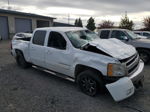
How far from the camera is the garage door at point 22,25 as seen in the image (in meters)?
26.3

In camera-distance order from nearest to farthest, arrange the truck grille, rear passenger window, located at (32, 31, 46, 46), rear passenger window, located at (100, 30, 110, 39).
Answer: the truck grille < rear passenger window, located at (32, 31, 46, 46) < rear passenger window, located at (100, 30, 110, 39)

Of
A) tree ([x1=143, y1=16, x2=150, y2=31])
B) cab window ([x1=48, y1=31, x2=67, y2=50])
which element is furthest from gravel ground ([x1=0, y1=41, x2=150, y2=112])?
tree ([x1=143, y1=16, x2=150, y2=31])

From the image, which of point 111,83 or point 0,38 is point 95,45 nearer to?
point 111,83

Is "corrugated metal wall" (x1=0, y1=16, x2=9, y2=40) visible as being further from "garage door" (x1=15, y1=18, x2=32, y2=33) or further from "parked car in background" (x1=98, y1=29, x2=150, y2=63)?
"parked car in background" (x1=98, y1=29, x2=150, y2=63)

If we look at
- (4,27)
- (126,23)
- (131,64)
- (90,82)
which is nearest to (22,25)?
(4,27)

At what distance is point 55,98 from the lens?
414cm

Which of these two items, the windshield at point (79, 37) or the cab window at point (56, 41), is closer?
the windshield at point (79, 37)

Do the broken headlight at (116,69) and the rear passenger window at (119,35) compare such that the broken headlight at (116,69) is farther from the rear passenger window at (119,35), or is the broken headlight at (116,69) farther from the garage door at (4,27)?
the garage door at (4,27)

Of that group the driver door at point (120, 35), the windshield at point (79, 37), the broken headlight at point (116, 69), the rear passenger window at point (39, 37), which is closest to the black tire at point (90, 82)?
the broken headlight at point (116, 69)

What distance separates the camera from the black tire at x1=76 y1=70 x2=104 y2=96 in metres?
3.93

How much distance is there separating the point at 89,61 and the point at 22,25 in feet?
84.3

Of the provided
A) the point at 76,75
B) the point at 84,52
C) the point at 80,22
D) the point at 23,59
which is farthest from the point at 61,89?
the point at 80,22

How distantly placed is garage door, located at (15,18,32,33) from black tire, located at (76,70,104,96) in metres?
24.6

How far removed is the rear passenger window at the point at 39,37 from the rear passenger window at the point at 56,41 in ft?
1.33
